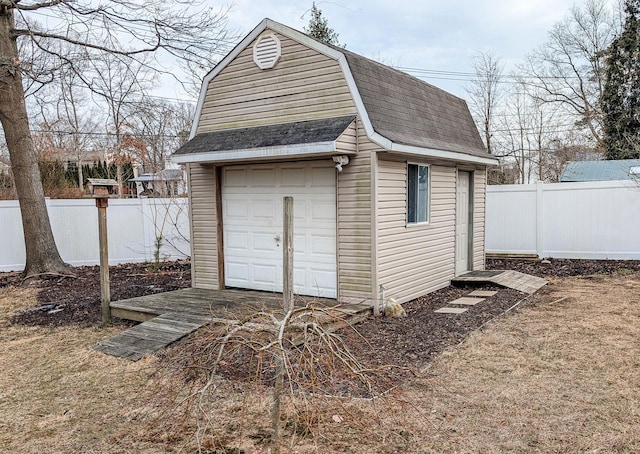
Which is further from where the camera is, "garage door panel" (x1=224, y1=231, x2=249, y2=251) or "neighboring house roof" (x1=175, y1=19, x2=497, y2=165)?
"garage door panel" (x1=224, y1=231, x2=249, y2=251)

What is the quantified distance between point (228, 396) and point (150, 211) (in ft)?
28.4

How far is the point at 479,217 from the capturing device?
9609mm

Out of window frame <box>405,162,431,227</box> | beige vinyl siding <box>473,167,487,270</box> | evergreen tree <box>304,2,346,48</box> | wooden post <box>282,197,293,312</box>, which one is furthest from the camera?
evergreen tree <box>304,2,346,48</box>

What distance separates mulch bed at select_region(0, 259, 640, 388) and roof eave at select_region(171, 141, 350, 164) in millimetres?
2272

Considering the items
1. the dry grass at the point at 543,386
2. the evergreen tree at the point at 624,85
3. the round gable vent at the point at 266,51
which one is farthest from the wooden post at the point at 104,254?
the evergreen tree at the point at 624,85

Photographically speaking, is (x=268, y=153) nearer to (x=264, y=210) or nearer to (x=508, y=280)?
(x=264, y=210)

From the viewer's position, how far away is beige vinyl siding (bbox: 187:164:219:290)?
Answer: 7.65 meters

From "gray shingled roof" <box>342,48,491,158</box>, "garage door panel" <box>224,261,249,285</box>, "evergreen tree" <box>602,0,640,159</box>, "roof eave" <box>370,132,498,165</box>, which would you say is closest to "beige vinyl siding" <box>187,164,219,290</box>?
"garage door panel" <box>224,261,249,285</box>

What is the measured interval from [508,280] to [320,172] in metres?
4.15

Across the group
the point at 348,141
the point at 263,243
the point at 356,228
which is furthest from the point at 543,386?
the point at 263,243

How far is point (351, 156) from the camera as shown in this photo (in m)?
6.23

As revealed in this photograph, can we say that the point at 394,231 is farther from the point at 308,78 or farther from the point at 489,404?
the point at 489,404

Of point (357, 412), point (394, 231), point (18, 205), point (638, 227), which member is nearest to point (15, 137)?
Result: point (18, 205)

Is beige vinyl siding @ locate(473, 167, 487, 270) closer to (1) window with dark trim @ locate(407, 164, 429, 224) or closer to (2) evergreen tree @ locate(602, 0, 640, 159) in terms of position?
(1) window with dark trim @ locate(407, 164, 429, 224)
